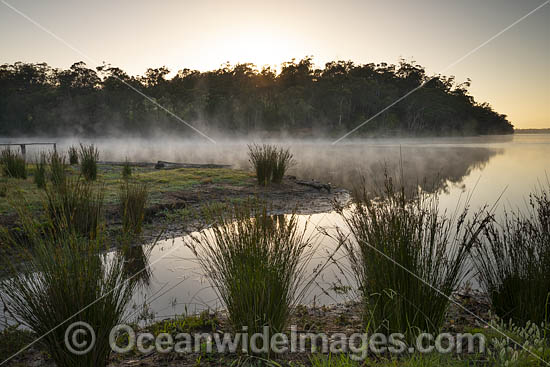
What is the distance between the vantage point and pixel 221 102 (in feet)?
166

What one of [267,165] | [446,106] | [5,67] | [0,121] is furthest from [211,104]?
[267,165]

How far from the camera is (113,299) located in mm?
1968

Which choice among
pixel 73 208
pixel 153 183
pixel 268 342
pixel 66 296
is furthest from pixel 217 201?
pixel 66 296

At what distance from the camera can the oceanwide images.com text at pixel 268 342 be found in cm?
189

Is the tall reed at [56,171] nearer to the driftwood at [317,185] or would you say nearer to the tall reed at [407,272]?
the tall reed at [407,272]

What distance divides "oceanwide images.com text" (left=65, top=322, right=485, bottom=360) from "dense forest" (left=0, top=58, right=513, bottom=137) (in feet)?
149

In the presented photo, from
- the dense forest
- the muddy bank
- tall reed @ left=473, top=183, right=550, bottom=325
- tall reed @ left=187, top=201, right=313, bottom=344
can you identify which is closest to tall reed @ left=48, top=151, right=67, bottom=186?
the muddy bank

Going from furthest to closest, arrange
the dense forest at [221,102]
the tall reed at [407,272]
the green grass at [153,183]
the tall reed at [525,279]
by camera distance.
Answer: the dense forest at [221,102] → the green grass at [153,183] → the tall reed at [525,279] → the tall reed at [407,272]

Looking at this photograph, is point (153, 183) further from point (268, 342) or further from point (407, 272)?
point (407, 272)

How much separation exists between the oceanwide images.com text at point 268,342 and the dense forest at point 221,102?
4547 cm

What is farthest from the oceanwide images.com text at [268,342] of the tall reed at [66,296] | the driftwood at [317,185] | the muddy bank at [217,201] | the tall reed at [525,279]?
the driftwood at [317,185]

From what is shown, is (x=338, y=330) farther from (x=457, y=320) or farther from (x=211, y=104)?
(x=211, y=104)

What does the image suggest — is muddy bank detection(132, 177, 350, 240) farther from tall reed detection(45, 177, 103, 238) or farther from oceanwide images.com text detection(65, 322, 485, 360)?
oceanwide images.com text detection(65, 322, 485, 360)

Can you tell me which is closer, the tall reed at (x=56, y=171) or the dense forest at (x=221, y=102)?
the tall reed at (x=56, y=171)
